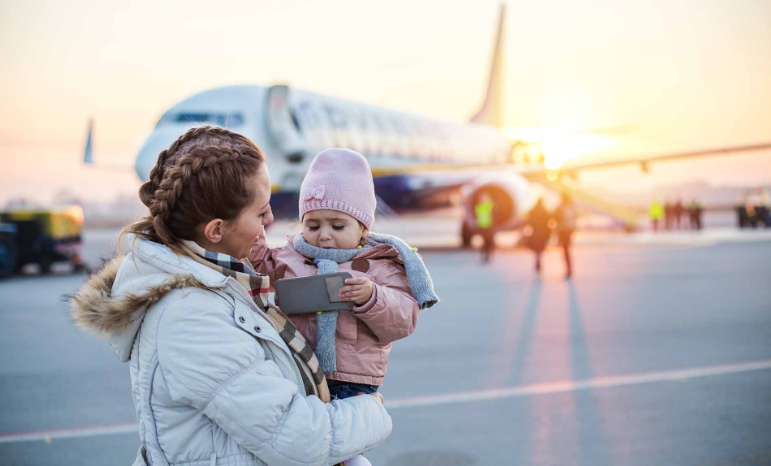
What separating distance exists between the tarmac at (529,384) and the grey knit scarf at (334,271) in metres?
0.54

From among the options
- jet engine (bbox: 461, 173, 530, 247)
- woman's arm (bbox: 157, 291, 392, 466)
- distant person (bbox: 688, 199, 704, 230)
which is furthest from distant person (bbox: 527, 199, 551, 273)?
distant person (bbox: 688, 199, 704, 230)

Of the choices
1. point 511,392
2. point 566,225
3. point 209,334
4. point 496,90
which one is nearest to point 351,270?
point 209,334

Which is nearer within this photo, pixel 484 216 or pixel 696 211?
pixel 484 216

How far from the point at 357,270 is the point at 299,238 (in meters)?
0.24

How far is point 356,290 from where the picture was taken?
5.35 feet

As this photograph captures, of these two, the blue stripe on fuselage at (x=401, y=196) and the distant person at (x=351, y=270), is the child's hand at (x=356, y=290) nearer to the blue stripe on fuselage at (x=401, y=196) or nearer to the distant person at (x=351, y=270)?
the distant person at (x=351, y=270)

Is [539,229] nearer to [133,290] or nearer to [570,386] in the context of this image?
→ [570,386]

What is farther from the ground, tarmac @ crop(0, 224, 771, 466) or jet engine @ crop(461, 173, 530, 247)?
jet engine @ crop(461, 173, 530, 247)

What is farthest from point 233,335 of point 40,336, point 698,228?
point 698,228

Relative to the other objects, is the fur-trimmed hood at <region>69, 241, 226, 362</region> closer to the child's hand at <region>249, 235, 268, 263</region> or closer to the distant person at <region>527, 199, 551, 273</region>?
the child's hand at <region>249, 235, 268, 263</region>

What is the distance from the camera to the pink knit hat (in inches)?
73.7

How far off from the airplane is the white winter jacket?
8283mm

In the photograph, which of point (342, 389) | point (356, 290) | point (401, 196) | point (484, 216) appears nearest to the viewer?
point (356, 290)

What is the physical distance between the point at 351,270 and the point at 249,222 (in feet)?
1.35
